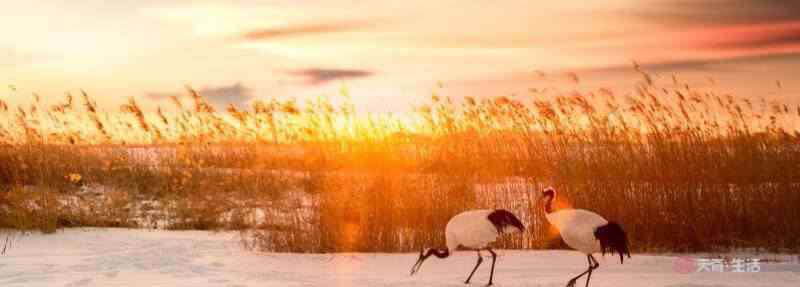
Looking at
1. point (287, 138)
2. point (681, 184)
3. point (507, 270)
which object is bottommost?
point (507, 270)

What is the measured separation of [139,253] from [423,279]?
8.17ft

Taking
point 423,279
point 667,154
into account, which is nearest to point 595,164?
point 667,154

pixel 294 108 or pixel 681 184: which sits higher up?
pixel 294 108

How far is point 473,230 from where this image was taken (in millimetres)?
5551

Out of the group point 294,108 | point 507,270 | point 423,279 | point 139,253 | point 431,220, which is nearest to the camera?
point 423,279

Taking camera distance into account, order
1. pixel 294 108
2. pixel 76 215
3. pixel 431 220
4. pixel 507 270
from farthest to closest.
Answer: pixel 294 108 → pixel 76 215 → pixel 431 220 → pixel 507 270

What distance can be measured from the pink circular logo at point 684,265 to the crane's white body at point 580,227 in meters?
1.37

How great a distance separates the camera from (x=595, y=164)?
27.4ft

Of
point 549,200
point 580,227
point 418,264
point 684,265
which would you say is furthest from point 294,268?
point 684,265

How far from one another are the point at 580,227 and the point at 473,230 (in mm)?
677

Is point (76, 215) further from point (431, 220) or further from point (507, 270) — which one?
point (507, 270)

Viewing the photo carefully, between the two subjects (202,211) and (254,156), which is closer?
(202,211)

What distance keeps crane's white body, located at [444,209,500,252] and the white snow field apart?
13.0 inches

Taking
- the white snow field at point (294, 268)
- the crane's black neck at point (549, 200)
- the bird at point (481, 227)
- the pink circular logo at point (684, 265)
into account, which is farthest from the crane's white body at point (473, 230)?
the pink circular logo at point (684, 265)
